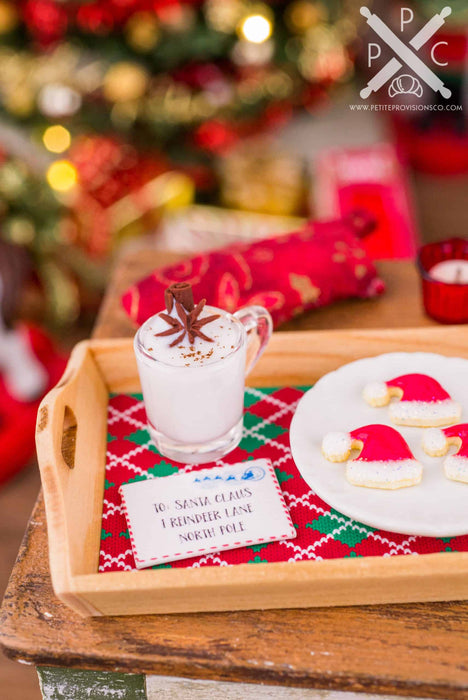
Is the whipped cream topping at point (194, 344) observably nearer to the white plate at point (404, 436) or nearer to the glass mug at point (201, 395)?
the glass mug at point (201, 395)

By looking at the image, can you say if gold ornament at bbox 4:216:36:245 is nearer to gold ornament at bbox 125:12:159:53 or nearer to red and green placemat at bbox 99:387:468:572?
gold ornament at bbox 125:12:159:53

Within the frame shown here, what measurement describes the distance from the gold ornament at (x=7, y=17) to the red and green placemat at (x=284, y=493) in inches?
56.2

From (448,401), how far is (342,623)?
0.26 meters

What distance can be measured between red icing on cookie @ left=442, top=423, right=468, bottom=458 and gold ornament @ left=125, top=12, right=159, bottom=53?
5.00 feet

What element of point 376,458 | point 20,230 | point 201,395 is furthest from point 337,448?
point 20,230

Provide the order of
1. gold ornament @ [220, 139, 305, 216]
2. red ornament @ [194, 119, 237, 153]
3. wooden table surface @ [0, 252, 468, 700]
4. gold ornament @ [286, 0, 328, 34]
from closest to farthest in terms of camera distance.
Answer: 1. wooden table surface @ [0, 252, 468, 700]
2. gold ornament @ [286, 0, 328, 34]
3. red ornament @ [194, 119, 237, 153]
4. gold ornament @ [220, 139, 305, 216]

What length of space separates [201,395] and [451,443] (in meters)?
0.26

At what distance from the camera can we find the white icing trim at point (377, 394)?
72 cm

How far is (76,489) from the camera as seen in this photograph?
25.3 inches

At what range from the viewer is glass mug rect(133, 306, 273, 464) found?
66 centimetres

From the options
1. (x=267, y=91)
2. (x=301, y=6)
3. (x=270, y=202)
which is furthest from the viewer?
(x=270, y=202)

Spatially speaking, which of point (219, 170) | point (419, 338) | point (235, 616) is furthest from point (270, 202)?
point (235, 616)

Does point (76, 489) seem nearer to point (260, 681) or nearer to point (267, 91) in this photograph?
point (260, 681)

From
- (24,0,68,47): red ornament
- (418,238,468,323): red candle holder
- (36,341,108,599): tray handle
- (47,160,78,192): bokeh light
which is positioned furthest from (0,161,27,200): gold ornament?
(418,238,468,323): red candle holder
